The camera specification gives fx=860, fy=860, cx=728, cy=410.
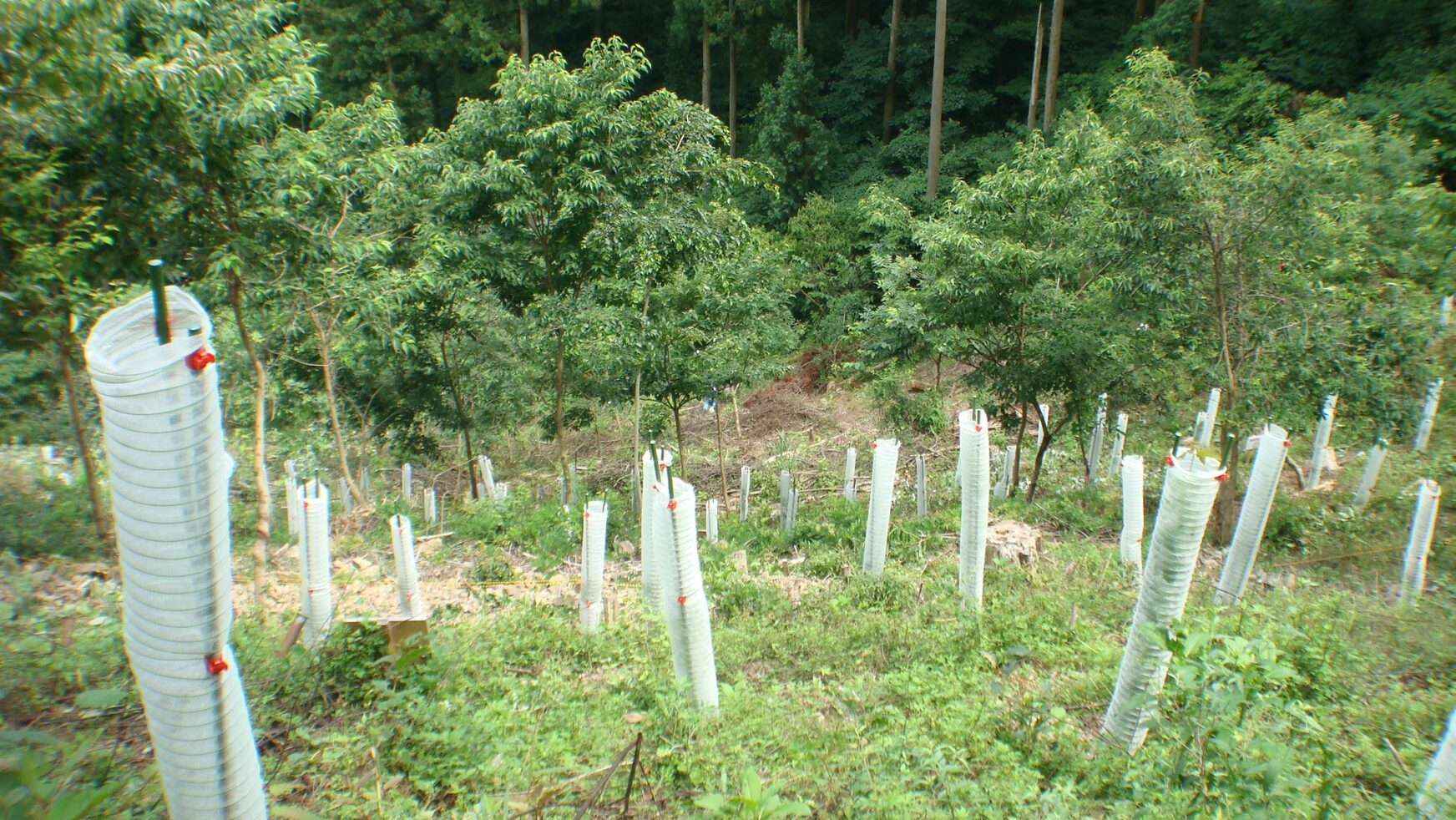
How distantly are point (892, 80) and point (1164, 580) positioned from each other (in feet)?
81.4

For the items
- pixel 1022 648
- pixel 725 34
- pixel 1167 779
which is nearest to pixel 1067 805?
pixel 1167 779

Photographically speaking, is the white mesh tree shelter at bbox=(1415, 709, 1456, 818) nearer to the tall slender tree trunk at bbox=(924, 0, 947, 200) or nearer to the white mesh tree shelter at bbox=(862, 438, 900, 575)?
the white mesh tree shelter at bbox=(862, 438, 900, 575)

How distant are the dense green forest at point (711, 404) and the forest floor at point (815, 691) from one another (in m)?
0.03

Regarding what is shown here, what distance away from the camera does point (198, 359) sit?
2.36 metres

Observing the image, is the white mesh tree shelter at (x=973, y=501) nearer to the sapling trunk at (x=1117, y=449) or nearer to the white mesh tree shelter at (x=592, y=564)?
the white mesh tree shelter at (x=592, y=564)

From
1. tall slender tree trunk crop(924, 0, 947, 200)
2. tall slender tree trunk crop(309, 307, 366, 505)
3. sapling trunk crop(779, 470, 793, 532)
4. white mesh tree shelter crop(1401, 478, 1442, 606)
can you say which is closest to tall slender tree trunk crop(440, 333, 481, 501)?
tall slender tree trunk crop(309, 307, 366, 505)

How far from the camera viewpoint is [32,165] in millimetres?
4707

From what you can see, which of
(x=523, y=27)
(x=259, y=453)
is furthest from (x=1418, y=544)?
(x=523, y=27)

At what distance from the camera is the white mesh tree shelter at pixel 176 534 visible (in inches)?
91.7

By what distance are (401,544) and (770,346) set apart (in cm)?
846

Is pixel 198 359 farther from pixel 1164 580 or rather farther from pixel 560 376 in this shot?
pixel 560 376

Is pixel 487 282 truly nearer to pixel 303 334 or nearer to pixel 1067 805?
pixel 303 334

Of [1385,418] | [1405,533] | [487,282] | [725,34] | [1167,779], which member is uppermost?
[725,34]

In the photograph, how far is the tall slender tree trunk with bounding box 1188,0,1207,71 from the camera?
66.0 ft
